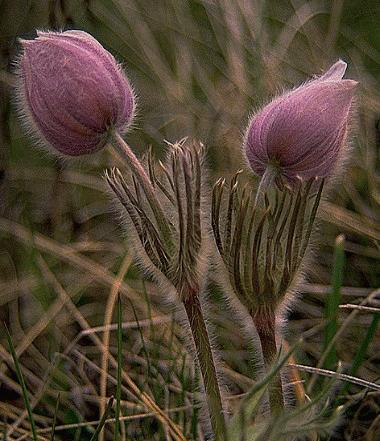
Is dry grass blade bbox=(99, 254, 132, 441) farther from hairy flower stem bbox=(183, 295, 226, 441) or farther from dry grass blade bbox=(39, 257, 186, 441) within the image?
hairy flower stem bbox=(183, 295, 226, 441)

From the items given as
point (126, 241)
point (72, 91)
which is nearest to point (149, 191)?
point (72, 91)

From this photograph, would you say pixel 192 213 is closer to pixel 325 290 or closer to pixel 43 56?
pixel 43 56

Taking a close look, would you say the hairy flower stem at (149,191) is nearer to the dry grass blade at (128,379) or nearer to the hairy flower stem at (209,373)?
the hairy flower stem at (209,373)

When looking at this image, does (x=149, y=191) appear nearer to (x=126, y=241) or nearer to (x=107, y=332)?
(x=107, y=332)

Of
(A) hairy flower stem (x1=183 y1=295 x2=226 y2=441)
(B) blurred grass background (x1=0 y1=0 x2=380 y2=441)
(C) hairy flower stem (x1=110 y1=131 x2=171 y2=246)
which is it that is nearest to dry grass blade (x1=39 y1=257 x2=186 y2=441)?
(B) blurred grass background (x1=0 y1=0 x2=380 y2=441)

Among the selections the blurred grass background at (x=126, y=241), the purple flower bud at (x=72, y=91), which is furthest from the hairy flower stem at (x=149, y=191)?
Result: the blurred grass background at (x=126, y=241)
